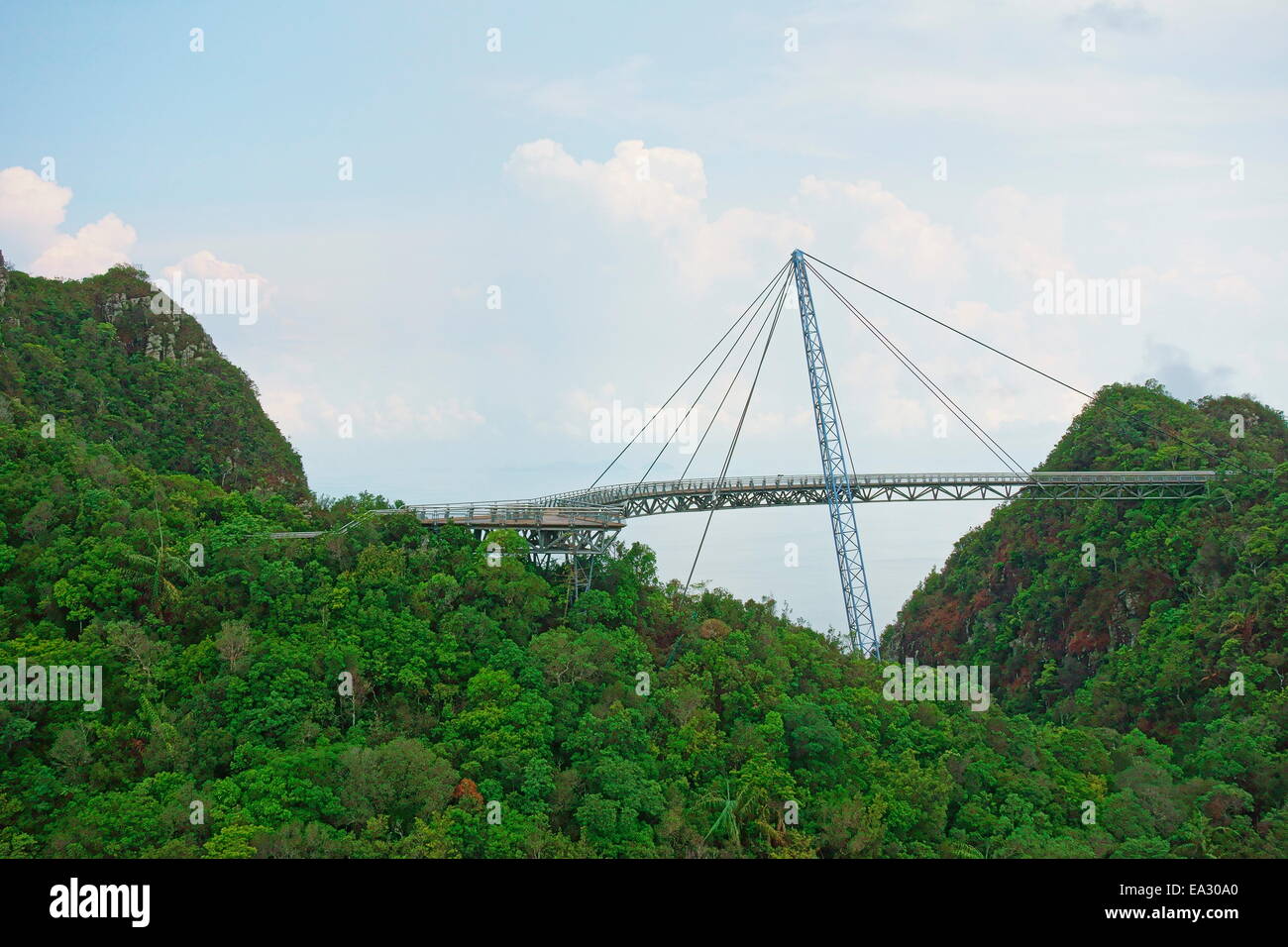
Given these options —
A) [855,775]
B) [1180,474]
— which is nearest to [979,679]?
[1180,474]

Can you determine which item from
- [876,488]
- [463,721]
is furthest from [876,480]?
[463,721]

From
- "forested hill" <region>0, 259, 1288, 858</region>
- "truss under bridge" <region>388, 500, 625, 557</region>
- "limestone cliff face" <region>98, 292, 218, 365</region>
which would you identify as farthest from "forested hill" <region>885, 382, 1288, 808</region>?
"limestone cliff face" <region>98, 292, 218, 365</region>

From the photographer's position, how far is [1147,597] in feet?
178

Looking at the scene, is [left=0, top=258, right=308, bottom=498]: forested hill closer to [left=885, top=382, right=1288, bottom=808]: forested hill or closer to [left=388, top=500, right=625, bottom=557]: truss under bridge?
[left=388, top=500, right=625, bottom=557]: truss under bridge

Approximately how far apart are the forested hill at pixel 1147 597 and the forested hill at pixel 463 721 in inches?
21.6

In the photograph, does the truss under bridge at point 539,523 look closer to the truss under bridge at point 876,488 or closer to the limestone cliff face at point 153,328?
the truss under bridge at point 876,488

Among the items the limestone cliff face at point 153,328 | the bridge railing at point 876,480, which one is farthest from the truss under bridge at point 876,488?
the limestone cliff face at point 153,328

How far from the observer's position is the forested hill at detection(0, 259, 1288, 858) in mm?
30812

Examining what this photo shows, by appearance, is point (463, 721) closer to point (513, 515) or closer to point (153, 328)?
point (513, 515)

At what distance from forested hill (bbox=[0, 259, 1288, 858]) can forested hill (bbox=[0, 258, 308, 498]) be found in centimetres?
289

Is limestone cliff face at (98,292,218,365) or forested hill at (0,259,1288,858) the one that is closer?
forested hill at (0,259,1288,858)

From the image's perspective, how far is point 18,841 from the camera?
29156 millimetres
